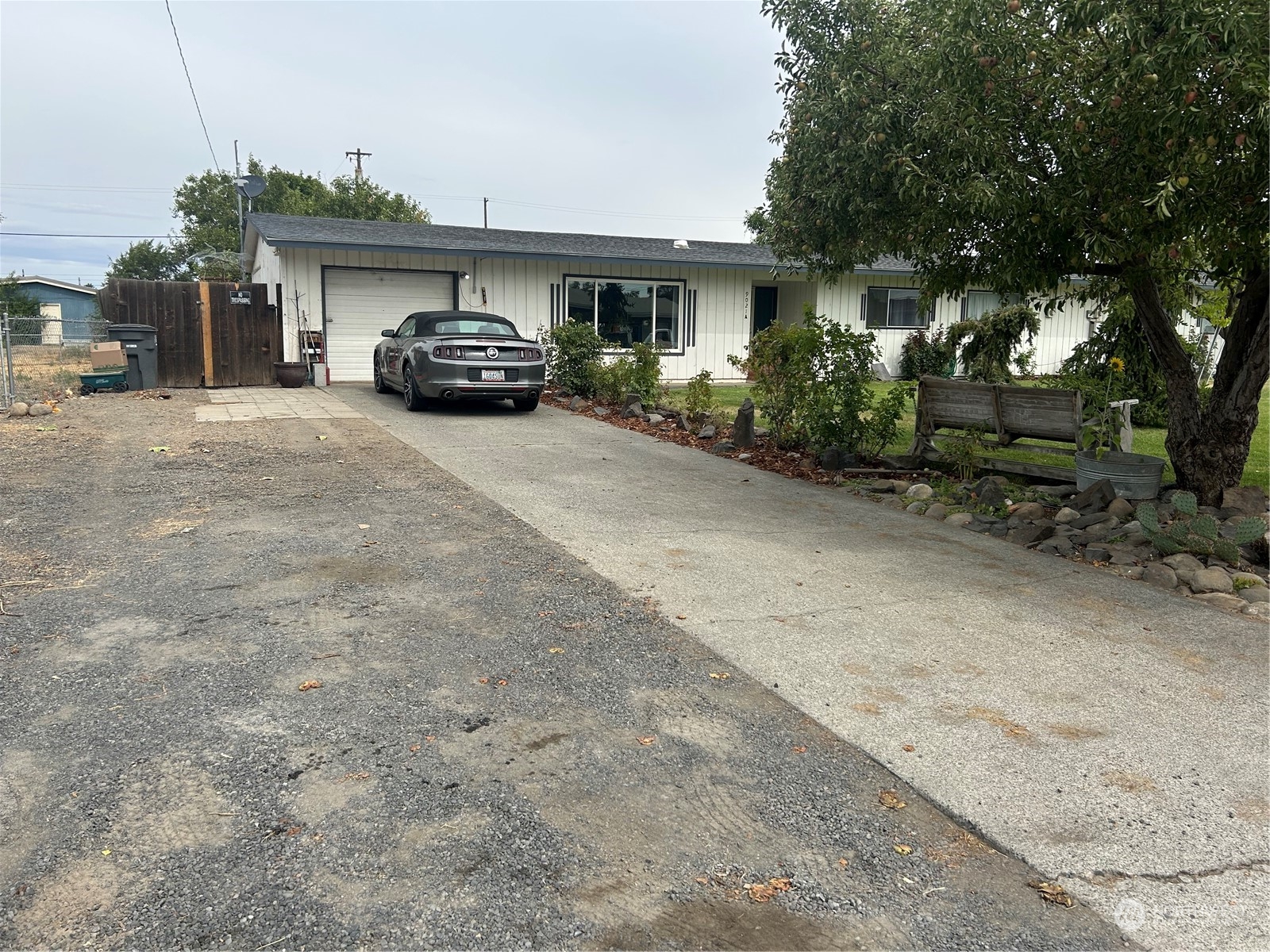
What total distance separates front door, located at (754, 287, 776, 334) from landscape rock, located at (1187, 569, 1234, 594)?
18.1 metres

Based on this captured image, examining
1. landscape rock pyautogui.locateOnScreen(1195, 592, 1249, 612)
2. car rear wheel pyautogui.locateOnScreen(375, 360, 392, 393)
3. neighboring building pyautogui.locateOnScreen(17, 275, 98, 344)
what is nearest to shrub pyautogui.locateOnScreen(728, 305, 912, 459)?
landscape rock pyautogui.locateOnScreen(1195, 592, 1249, 612)

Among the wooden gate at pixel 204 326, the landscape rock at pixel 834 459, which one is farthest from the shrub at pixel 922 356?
the wooden gate at pixel 204 326

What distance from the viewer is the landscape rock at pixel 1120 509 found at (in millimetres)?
7285

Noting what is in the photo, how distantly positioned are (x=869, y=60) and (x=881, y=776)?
5.71 m

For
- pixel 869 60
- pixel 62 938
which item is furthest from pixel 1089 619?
pixel 62 938

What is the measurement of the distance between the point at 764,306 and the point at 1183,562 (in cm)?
1874

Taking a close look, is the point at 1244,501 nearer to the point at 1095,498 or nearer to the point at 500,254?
the point at 1095,498

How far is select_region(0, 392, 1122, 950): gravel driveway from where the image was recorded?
2.48m

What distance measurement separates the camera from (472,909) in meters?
2.49

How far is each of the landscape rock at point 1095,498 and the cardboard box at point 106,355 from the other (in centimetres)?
1511

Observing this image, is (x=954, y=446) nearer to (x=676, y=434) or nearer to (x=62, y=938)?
(x=676, y=434)

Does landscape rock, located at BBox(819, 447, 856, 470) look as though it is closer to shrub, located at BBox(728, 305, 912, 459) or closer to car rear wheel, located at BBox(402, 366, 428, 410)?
shrub, located at BBox(728, 305, 912, 459)

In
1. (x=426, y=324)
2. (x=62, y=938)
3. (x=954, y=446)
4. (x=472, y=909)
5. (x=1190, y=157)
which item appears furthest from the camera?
(x=426, y=324)

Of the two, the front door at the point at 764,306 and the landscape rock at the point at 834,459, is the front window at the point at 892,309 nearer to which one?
the front door at the point at 764,306
